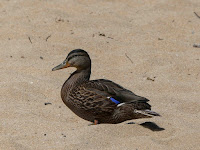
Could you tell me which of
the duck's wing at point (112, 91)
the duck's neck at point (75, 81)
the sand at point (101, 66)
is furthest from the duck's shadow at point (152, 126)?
the duck's neck at point (75, 81)

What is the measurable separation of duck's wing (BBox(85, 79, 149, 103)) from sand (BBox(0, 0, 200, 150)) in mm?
344

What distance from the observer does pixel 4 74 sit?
7.07 metres

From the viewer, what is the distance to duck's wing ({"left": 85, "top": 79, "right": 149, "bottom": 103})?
5.79 m

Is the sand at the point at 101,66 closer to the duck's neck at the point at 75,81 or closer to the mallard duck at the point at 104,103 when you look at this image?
the mallard duck at the point at 104,103

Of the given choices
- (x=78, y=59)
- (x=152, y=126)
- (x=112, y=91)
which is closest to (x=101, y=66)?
(x=78, y=59)

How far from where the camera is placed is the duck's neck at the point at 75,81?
6047mm

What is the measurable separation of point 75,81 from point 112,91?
0.54m

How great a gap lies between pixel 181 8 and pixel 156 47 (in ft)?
5.99

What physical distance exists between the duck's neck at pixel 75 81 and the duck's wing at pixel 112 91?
0.16m

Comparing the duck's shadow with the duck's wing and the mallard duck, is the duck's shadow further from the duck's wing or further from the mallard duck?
the duck's wing

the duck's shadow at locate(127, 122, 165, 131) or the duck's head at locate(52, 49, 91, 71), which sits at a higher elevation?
the duck's head at locate(52, 49, 91, 71)

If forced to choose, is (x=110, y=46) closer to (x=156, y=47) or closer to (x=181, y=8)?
(x=156, y=47)

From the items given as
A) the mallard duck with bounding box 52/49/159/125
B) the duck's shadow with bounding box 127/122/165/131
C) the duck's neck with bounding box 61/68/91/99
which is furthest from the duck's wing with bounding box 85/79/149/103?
the duck's shadow with bounding box 127/122/165/131

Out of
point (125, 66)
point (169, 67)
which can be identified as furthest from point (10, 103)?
point (169, 67)
